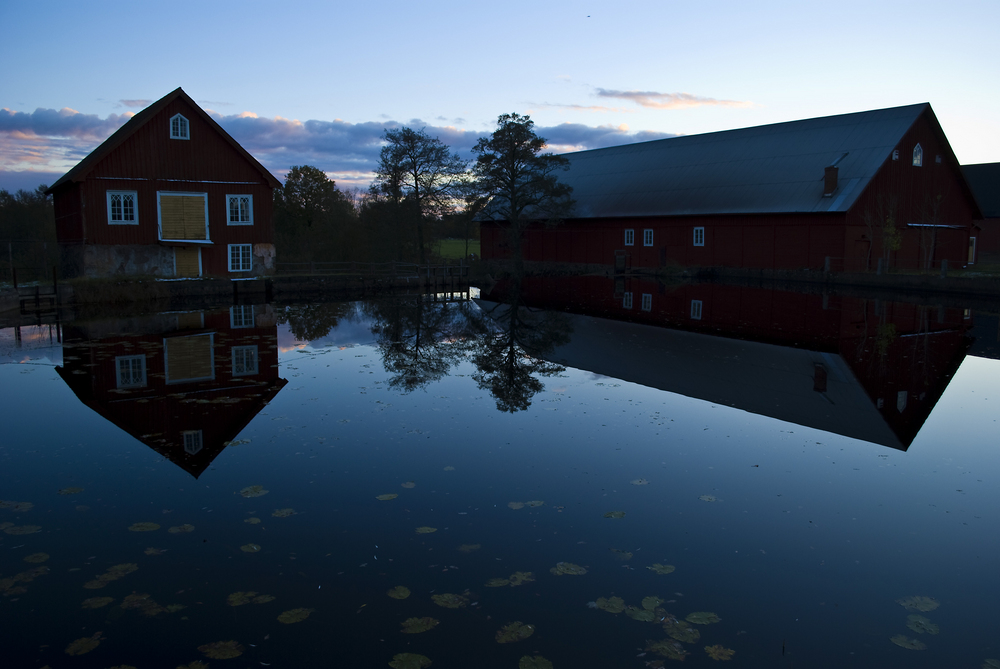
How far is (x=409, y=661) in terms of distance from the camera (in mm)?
4621

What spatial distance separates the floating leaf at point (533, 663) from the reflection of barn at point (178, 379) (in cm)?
493

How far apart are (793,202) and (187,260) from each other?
30.3m

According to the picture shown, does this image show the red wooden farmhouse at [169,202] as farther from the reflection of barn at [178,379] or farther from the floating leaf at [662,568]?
the floating leaf at [662,568]

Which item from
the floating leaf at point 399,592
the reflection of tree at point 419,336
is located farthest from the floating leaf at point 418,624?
the reflection of tree at point 419,336

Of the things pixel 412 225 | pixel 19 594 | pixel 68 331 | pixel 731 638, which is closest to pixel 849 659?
pixel 731 638

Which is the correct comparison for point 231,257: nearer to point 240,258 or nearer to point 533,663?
point 240,258

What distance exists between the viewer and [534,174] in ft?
142

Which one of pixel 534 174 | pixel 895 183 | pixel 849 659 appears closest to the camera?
pixel 849 659

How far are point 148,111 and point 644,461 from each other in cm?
3161

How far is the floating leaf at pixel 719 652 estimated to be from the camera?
4.64 m

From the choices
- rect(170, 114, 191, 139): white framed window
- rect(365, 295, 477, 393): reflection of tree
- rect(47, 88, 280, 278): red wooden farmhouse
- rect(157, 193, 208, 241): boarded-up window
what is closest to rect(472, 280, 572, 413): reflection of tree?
rect(365, 295, 477, 393): reflection of tree

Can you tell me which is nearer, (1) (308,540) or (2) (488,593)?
(2) (488,593)

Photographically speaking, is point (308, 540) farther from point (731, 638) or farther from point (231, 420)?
point (231, 420)

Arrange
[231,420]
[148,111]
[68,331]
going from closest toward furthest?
[231,420] → [68,331] → [148,111]
